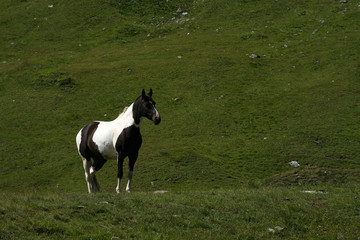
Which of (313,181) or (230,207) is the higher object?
(230,207)

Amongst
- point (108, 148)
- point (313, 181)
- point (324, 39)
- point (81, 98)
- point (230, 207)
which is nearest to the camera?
point (230, 207)

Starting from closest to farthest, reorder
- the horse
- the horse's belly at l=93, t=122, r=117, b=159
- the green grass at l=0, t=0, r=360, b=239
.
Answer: the green grass at l=0, t=0, r=360, b=239 < the horse < the horse's belly at l=93, t=122, r=117, b=159

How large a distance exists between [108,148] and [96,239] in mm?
7826

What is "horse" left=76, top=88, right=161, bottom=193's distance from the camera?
18.1 metres

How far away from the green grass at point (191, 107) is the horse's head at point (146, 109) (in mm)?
2948

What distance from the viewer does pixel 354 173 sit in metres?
24.9

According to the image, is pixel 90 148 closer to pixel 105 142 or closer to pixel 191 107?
pixel 105 142

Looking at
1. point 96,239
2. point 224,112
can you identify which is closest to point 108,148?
point 96,239

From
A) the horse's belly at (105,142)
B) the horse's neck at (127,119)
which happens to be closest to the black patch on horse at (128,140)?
the horse's neck at (127,119)

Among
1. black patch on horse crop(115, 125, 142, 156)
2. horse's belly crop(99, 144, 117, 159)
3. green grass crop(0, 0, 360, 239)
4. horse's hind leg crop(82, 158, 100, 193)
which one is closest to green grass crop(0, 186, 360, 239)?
green grass crop(0, 0, 360, 239)

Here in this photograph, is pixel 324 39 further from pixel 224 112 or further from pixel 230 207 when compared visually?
pixel 230 207

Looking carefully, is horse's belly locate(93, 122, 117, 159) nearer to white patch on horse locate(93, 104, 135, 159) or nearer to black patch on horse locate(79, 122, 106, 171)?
white patch on horse locate(93, 104, 135, 159)

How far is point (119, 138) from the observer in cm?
1839

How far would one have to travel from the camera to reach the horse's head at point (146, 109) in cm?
1781
